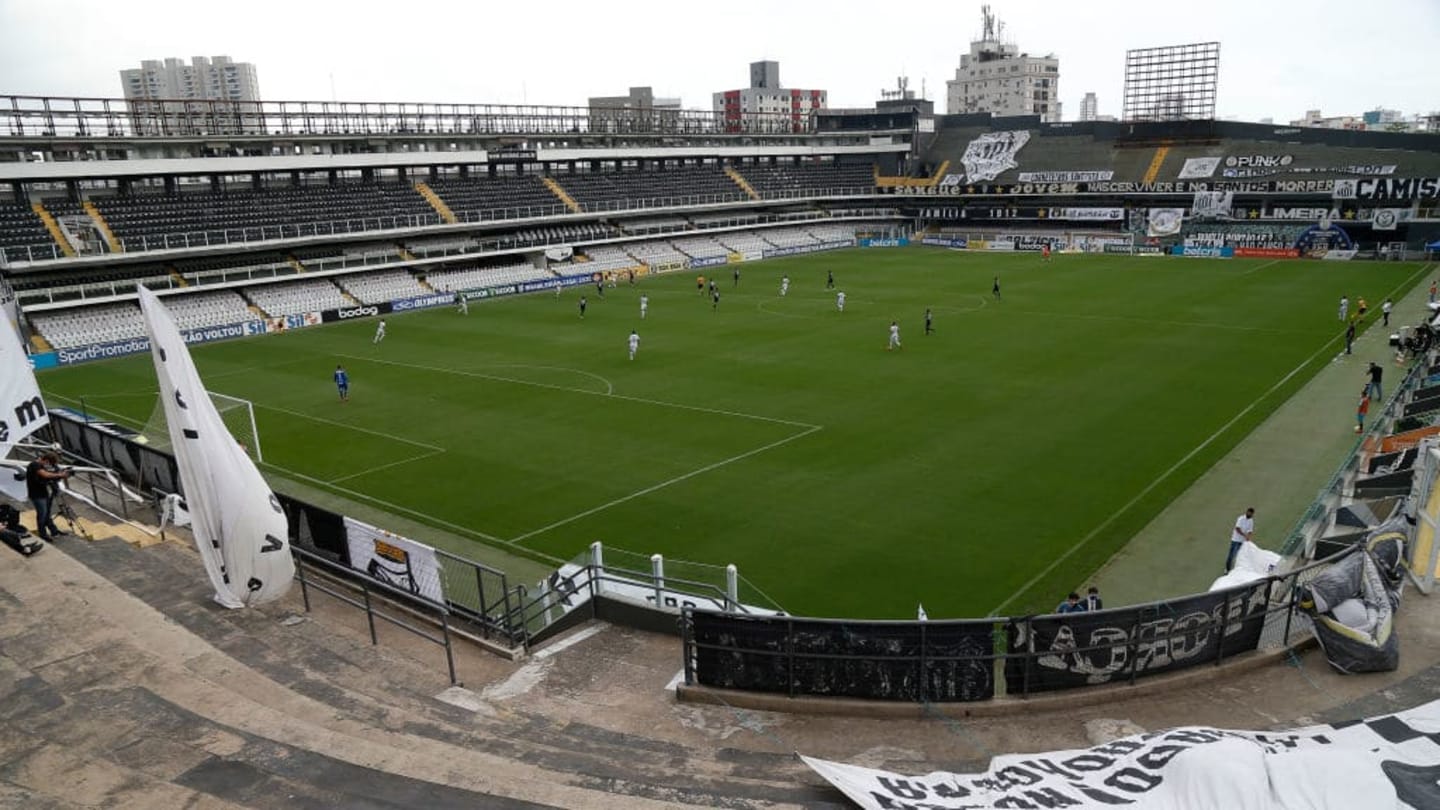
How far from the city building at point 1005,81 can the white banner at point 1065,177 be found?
83.3 m

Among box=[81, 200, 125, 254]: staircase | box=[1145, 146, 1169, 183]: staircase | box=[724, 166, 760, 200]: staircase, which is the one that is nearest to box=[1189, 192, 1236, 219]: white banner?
box=[1145, 146, 1169, 183]: staircase

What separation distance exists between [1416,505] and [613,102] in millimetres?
186525

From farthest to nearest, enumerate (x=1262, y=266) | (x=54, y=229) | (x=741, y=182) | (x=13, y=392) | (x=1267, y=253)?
(x=741, y=182) < (x=1267, y=253) < (x=1262, y=266) < (x=54, y=229) < (x=13, y=392)

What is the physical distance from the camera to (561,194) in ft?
244

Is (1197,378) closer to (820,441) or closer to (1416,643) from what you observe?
(820,441)

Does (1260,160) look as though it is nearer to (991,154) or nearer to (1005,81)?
(991,154)

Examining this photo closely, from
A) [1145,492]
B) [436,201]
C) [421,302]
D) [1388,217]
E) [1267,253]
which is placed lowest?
[1145,492]

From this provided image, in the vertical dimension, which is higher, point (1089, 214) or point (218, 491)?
point (218, 491)

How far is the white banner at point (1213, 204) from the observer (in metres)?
73.4

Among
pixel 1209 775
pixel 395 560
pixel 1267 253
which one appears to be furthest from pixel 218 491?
pixel 1267 253

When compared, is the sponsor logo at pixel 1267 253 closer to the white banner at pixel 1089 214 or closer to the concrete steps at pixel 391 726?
the white banner at pixel 1089 214

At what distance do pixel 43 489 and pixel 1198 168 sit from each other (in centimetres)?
8350

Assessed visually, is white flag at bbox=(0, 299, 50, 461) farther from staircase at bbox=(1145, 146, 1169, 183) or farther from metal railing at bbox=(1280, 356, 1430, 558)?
staircase at bbox=(1145, 146, 1169, 183)

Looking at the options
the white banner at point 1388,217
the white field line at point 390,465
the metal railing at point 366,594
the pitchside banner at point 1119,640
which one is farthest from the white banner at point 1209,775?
the white banner at point 1388,217
